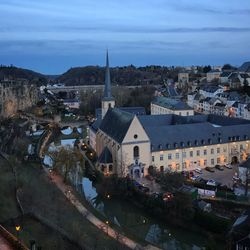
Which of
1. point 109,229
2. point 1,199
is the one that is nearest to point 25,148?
point 1,199

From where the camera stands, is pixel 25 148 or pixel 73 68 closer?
pixel 25 148

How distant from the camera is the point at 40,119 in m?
50.9

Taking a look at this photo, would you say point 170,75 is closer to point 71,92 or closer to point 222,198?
point 71,92

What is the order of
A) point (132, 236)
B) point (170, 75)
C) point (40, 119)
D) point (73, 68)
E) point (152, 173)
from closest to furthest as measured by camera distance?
point (132, 236) → point (152, 173) → point (40, 119) → point (170, 75) → point (73, 68)

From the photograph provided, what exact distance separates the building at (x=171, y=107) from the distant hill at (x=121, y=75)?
38.8m

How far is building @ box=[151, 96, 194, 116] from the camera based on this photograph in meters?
38.5

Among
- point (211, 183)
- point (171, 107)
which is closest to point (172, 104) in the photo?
point (171, 107)

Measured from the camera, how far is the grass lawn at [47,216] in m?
14.6

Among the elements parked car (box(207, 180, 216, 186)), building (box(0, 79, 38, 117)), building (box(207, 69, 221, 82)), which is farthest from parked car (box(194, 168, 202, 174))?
building (box(207, 69, 221, 82))

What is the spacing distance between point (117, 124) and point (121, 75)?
243 feet

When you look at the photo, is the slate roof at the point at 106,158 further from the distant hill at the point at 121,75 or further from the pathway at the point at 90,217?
the distant hill at the point at 121,75

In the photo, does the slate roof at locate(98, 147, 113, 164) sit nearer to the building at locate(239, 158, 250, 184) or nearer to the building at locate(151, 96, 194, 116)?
the building at locate(239, 158, 250, 184)

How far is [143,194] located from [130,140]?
4.68 meters

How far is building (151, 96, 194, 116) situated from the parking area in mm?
13155
